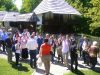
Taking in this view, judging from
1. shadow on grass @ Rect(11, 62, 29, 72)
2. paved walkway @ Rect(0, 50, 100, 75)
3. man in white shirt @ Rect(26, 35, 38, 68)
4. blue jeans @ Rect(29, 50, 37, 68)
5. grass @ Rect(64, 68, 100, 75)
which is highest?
man in white shirt @ Rect(26, 35, 38, 68)

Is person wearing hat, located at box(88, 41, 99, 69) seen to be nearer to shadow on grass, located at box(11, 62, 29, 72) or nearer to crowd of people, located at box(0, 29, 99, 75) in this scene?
crowd of people, located at box(0, 29, 99, 75)

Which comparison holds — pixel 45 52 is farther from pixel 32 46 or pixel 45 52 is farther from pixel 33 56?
pixel 33 56

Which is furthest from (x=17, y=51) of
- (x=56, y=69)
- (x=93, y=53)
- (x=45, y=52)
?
(x=93, y=53)

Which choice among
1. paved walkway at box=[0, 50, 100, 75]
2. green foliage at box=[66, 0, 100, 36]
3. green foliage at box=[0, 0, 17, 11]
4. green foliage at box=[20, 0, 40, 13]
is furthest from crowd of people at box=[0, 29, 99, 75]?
green foliage at box=[0, 0, 17, 11]

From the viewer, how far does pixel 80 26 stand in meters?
58.9

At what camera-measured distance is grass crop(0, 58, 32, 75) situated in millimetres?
22781

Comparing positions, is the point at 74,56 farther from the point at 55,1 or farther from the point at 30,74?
the point at 55,1

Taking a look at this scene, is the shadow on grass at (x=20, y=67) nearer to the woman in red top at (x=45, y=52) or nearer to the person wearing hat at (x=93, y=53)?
the woman in red top at (x=45, y=52)

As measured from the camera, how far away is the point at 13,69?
942 inches

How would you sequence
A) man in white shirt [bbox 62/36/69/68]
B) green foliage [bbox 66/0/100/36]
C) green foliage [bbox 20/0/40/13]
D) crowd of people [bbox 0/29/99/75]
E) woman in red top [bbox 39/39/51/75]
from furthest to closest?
green foliage [bbox 20/0/40/13]
green foliage [bbox 66/0/100/36]
man in white shirt [bbox 62/36/69/68]
crowd of people [bbox 0/29/99/75]
woman in red top [bbox 39/39/51/75]

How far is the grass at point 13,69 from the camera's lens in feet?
74.7

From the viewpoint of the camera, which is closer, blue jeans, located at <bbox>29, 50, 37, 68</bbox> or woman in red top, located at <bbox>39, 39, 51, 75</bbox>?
woman in red top, located at <bbox>39, 39, 51, 75</bbox>

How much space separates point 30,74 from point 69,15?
113 feet

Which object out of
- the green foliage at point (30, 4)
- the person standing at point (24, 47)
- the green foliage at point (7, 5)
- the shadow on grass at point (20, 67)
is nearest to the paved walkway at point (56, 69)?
the shadow on grass at point (20, 67)
